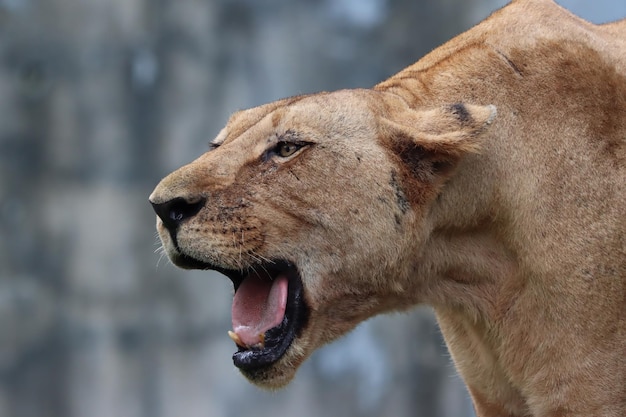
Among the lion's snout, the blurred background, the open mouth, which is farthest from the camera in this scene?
the blurred background

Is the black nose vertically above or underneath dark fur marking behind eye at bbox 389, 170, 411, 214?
above

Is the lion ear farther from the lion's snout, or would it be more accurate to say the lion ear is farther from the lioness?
the lion's snout

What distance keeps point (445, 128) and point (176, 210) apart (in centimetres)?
92

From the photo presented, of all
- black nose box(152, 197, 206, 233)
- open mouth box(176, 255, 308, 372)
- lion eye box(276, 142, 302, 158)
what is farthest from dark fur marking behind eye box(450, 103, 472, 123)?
black nose box(152, 197, 206, 233)

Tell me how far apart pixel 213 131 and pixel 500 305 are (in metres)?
7.30

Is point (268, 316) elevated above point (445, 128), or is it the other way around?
point (445, 128)

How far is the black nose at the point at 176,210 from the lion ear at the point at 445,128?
681 mm

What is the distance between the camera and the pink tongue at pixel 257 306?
311cm

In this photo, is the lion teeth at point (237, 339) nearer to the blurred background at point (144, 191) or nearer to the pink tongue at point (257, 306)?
the pink tongue at point (257, 306)

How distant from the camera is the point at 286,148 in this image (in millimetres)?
3154

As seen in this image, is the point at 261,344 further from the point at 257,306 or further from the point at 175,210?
the point at 175,210

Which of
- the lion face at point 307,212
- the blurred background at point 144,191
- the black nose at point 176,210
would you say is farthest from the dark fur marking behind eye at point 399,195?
the blurred background at point 144,191

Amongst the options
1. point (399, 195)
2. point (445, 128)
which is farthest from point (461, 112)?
point (399, 195)

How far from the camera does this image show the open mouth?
3084 mm
